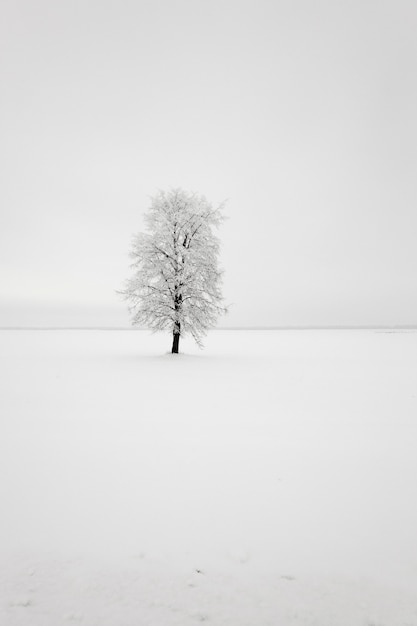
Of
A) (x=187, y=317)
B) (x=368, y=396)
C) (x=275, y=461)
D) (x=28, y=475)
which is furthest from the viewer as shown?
(x=187, y=317)

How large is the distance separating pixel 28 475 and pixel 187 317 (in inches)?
640

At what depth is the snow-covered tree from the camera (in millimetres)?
20906

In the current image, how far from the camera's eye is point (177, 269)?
21.6 metres

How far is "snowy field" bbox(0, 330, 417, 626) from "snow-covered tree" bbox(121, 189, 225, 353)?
12602 mm

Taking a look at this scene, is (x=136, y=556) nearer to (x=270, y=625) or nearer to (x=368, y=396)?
(x=270, y=625)

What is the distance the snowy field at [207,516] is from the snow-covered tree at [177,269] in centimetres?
1260

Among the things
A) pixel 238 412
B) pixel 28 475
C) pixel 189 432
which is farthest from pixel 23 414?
pixel 238 412

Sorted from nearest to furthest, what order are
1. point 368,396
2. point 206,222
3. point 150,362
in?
point 368,396, point 150,362, point 206,222

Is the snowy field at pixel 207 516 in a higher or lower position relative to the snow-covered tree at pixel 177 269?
lower

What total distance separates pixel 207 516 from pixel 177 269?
18.7 metres

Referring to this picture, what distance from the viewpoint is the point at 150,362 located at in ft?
57.6

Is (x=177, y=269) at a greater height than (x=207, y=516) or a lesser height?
greater

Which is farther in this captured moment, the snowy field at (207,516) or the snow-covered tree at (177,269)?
the snow-covered tree at (177,269)

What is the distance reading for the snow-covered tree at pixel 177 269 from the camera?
2091 cm
